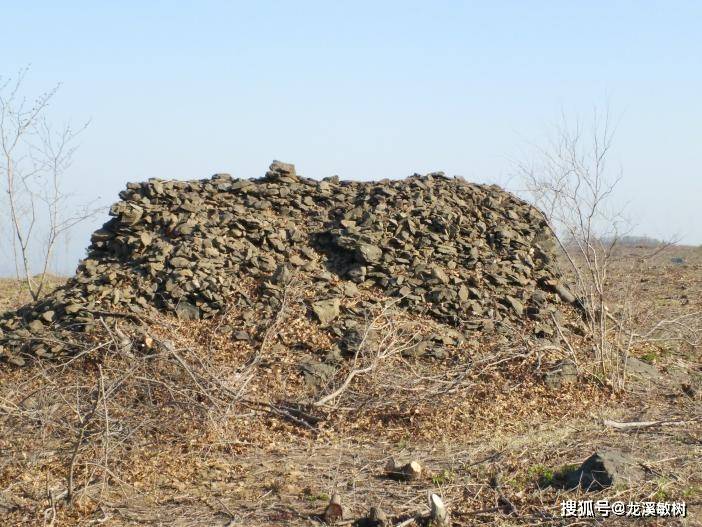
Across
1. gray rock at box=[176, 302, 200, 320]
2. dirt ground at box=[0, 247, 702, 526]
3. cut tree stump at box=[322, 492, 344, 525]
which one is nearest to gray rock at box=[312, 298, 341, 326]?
dirt ground at box=[0, 247, 702, 526]

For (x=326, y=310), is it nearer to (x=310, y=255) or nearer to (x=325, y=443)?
(x=310, y=255)

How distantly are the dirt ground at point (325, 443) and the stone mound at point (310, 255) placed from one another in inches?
21.6

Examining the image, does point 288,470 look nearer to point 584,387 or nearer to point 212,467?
point 212,467

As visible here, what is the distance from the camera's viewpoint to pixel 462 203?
1057cm

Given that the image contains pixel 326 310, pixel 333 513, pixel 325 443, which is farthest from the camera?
pixel 326 310

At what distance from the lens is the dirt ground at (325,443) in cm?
505

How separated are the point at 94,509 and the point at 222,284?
13.1 feet

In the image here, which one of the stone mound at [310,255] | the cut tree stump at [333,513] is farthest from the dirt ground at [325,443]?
the stone mound at [310,255]

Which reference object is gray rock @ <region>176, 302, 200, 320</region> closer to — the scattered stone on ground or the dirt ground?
the dirt ground

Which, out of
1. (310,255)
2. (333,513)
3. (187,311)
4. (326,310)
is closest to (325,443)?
(333,513)

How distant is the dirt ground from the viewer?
16.6 feet

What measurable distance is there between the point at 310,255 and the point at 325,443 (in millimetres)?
3294

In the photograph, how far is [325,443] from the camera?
262 inches

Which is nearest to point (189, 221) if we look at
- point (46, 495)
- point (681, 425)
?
point (46, 495)
